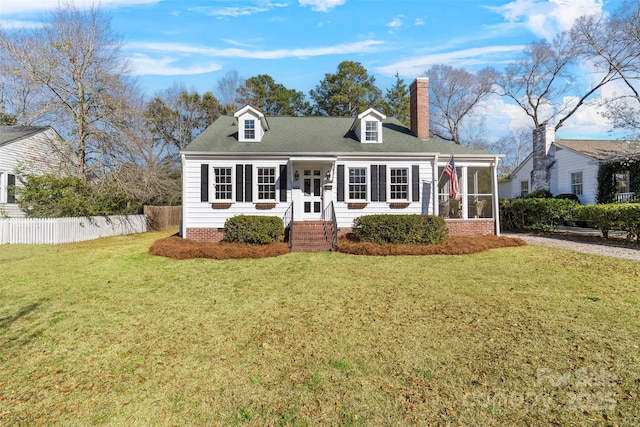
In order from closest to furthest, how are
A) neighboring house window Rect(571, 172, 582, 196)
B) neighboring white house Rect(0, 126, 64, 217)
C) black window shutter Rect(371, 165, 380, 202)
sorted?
black window shutter Rect(371, 165, 380, 202)
neighboring white house Rect(0, 126, 64, 217)
neighboring house window Rect(571, 172, 582, 196)

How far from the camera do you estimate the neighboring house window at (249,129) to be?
14125mm

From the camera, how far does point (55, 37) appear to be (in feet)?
55.9

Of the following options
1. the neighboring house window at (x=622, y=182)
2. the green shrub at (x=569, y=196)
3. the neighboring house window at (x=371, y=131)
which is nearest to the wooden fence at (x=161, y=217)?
the neighboring house window at (x=371, y=131)

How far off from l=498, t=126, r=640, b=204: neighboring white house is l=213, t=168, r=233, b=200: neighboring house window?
19.9 meters

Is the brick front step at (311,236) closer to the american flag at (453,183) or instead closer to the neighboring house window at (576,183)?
the american flag at (453,183)

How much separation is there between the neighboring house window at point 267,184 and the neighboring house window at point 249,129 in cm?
211

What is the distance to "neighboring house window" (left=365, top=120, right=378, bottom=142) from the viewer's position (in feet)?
47.2

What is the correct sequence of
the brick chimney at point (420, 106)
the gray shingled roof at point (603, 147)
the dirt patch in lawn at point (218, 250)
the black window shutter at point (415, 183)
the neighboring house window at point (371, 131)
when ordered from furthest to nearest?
the gray shingled roof at point (603, 147), the brick chimney at point (420, 106), the neighboring house window at point (371, 131), the black window shutter at point (415, 183), the dirt patch in lawn at point (218, 250)

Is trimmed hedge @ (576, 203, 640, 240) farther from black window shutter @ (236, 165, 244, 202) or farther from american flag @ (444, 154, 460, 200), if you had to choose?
black window shutter @ (236, 165, 244, 202)

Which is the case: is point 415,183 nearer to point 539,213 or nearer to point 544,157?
point 539,213

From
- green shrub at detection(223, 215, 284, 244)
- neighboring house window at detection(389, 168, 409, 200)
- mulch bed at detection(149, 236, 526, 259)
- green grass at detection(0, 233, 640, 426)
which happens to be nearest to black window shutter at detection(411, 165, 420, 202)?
neighboring house window at detection(389, 168, 409, 200)

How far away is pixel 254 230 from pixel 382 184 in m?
5.79

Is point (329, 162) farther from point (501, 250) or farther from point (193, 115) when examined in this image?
point (193, 115)

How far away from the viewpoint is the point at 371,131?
47.3 ft
